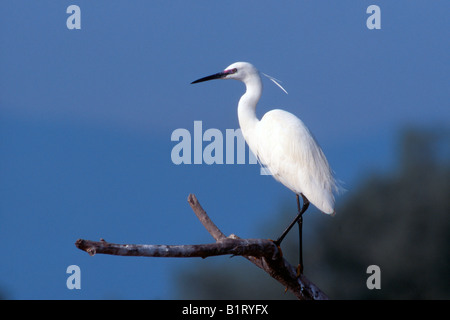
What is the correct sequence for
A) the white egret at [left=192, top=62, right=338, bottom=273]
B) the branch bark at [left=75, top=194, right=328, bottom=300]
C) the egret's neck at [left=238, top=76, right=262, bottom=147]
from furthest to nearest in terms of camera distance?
the egret's neck at [left=238, top=76, right=262, bottom=147]
the white egret at [left=192, top=62, right=338, bottom=273]
the branch bark at [left=75, top=194, right=328, bottom=300]

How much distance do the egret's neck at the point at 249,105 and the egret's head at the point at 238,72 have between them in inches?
1.7

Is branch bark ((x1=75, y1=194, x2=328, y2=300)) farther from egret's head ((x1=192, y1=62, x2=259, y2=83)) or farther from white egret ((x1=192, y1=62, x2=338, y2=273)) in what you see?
egret's head ((x1=192, y1=62, x2=259, y2=83))

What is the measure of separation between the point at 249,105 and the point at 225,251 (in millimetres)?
1578

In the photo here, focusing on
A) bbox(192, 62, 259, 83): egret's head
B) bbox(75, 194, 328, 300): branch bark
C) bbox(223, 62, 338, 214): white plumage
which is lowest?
bbox(75, 194, 328, 300): branch bark

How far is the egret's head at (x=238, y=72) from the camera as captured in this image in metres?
4.75

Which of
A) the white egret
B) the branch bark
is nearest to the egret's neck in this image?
the white egret

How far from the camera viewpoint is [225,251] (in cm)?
349

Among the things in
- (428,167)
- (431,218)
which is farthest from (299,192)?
(428,167)

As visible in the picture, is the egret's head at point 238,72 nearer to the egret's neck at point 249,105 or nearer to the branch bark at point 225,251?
the egret's neck at point 249,105

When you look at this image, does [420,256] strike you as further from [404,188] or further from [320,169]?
[320,169]

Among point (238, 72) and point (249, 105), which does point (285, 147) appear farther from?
point (238, 72)

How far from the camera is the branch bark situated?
9.99 ft

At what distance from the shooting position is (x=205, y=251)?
11.0ft
